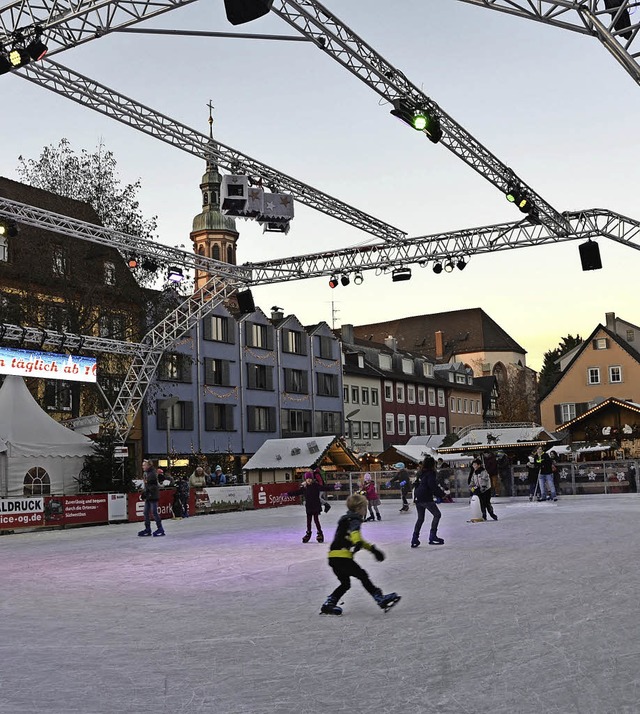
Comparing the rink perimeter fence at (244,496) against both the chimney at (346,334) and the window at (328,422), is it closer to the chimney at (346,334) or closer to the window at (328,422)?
the window at (328,422)

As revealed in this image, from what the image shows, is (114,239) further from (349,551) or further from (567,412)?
(567,412)

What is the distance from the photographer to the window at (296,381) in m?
59.1

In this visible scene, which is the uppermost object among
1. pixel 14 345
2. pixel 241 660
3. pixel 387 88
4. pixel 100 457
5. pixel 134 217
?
pixel 134 217

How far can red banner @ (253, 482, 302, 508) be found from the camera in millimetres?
33344

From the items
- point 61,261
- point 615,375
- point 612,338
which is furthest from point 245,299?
point 612,338

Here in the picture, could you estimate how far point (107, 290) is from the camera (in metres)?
33.3

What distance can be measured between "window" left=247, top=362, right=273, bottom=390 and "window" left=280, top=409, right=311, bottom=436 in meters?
2.41

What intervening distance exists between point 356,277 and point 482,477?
29.9 ft

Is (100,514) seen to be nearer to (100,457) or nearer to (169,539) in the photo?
(100,457)

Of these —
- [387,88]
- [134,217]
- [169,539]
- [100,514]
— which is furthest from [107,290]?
[387,88]

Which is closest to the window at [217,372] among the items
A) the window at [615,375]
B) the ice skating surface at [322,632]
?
the window at [615,375]

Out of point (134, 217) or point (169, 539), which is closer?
point (169, 539)

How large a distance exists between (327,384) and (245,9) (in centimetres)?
5292

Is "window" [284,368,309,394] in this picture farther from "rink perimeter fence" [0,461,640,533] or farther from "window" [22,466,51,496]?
"window" [22,466,51,496]
